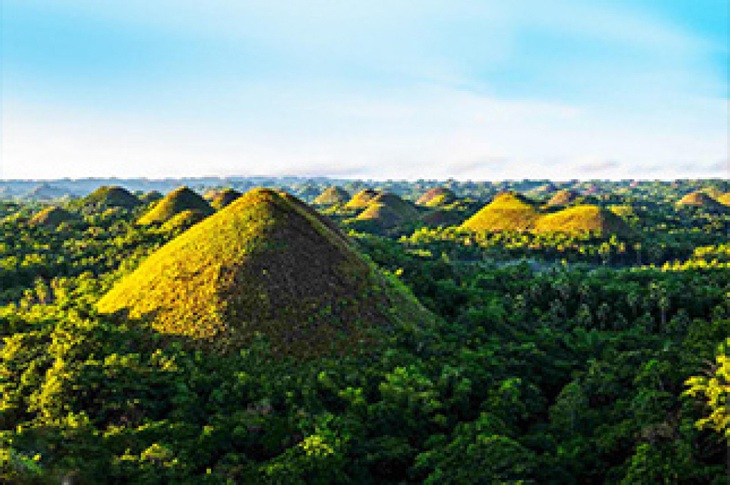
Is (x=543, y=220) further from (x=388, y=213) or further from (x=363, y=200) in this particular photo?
(x=363, y=200)

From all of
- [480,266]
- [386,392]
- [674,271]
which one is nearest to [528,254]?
[480,266]

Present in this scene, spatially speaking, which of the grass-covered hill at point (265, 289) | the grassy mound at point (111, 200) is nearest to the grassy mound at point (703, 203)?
the grass-covered hill at point (265, 289)

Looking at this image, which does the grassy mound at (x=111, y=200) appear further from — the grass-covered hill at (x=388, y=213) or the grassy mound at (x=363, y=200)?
the grassy mound at (x=363, y=200)

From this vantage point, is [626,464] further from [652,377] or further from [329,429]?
[329,429]

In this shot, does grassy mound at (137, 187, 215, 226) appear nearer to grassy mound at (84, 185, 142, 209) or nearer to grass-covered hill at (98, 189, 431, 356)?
grassy mound at (84, 185, 142, 209)

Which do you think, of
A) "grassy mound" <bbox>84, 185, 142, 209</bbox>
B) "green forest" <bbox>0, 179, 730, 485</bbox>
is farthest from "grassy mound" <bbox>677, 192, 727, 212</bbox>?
"grassy mound" <bbox>84, 185, 142, 209</bbox>

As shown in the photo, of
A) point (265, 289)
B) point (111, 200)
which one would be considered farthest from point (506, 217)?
point (111, 200)
